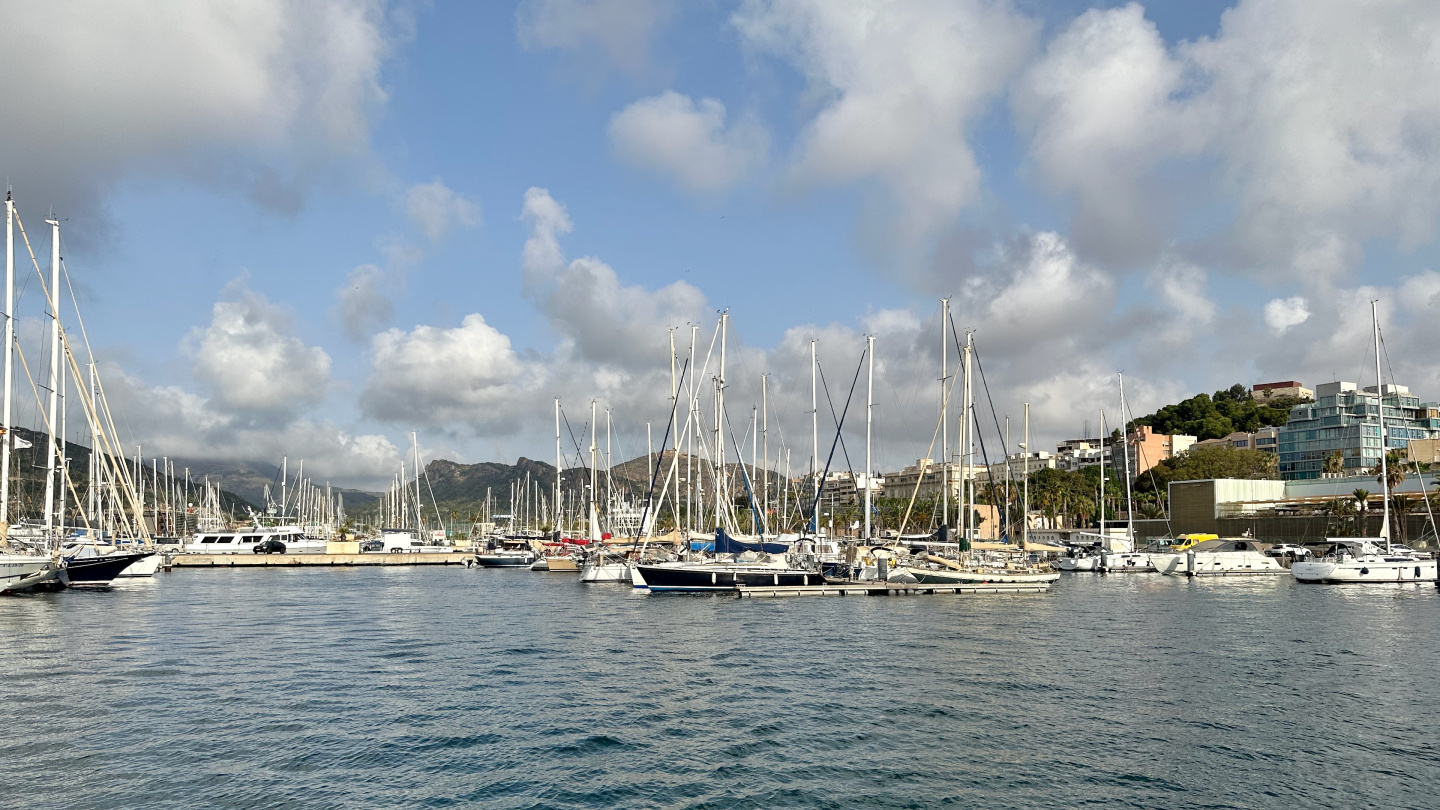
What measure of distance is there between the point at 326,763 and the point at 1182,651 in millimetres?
31009

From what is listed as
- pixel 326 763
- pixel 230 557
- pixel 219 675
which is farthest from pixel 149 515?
pixel 326 763

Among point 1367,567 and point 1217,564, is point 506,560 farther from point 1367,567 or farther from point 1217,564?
point 1367,567

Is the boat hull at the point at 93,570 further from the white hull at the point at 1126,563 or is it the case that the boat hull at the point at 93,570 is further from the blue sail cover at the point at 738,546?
the white hull at the point at 1126,563

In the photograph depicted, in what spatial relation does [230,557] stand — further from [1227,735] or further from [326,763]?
[1227,735]

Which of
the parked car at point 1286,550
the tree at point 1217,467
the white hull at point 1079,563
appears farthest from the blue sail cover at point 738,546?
the tree at point 1217,467

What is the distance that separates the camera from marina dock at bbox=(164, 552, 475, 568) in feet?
318

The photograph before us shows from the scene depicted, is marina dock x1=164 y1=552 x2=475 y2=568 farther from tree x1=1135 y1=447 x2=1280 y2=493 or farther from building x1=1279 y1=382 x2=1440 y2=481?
building x1=1279 y1=382 x2=1440 y2=481

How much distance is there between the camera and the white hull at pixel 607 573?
71.3m

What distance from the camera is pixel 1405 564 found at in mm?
73500

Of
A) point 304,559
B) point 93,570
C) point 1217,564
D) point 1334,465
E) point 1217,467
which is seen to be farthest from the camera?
point 1217,467

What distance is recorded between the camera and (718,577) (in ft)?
196

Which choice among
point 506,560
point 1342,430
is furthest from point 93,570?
point 1342,430

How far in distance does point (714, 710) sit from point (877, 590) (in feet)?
117

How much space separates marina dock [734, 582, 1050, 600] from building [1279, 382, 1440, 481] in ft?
399
